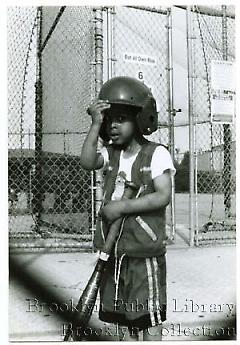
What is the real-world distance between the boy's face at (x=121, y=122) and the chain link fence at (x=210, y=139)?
0.73m

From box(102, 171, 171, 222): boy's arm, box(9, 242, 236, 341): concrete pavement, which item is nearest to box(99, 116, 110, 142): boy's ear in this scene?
box(102, 171, 171, 222): boy's arm

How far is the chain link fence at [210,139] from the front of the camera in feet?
6.09

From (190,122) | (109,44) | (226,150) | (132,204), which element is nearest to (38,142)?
(109,44)

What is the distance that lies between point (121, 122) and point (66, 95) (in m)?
0.91

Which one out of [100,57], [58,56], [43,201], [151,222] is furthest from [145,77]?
[43,201]

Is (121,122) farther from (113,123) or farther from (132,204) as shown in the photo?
(132,204)

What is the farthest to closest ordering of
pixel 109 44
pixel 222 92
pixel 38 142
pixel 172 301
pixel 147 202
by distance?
pixel 38 142
pixel 109 44
pixel 222 92
pixel 172 301
pixel 147 202

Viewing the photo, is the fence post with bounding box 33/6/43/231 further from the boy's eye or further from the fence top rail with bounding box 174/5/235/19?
the boy's eye

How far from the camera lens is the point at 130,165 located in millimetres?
1113

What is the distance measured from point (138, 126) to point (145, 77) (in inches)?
21.0

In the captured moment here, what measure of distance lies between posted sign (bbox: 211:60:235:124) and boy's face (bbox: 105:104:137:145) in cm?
62

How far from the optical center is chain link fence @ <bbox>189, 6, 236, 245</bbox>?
6.09 ft

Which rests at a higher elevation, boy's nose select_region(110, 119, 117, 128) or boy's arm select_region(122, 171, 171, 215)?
boy's nose select_region(110, 119, 117, 128)

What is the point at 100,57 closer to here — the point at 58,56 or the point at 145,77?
the point at 58,56
